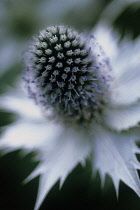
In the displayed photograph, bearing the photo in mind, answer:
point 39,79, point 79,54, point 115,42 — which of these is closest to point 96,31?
point 115,42

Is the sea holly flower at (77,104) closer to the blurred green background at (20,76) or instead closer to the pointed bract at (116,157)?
the pointed bract at (116,157)

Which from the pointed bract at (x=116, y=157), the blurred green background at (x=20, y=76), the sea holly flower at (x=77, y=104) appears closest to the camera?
the pointed bract at (x=116, y=157)

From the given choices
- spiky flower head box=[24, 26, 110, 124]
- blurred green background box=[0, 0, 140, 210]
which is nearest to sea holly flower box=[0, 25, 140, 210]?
spiky flower head box=[24, 26, 110, 124]

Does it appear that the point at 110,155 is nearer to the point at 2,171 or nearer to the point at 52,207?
the point at 52,207

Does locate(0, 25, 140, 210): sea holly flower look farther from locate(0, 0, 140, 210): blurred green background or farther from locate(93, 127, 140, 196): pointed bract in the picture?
locate(0, 0, 140, 210): blurred green background

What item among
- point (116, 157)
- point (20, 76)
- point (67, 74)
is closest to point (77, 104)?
point (67, 74)

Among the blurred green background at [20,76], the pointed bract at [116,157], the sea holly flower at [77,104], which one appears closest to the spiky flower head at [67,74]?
the sea holly flower at [77,104]
